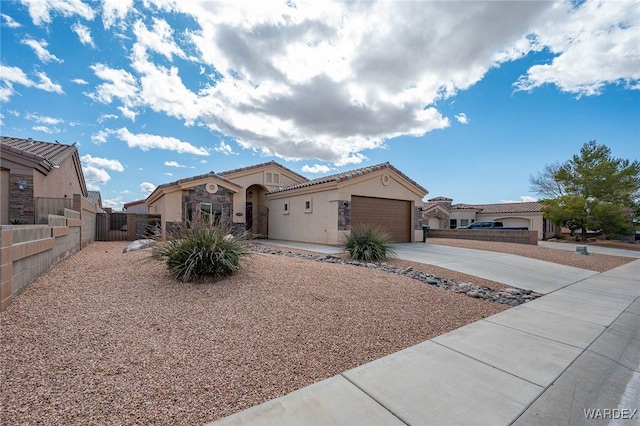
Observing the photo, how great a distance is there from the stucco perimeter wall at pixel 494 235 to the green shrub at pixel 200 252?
62.1 feet

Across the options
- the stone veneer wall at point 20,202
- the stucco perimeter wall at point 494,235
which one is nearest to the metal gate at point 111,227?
the stone veneer wall at point 20,202

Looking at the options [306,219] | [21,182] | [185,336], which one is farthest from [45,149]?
[185,336]

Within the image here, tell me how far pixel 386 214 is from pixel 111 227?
554 inches

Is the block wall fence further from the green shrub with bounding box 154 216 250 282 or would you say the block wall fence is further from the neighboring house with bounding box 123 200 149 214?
the neighboring house with bounding box 123 200 149 214

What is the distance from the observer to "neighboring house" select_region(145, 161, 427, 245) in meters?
13.9

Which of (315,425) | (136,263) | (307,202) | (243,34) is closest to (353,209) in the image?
(307,202)

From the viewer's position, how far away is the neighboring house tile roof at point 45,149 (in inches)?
423

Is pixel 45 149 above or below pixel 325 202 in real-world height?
above

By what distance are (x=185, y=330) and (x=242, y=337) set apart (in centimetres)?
73

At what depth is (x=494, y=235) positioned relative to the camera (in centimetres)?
1989

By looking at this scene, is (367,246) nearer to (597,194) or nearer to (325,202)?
(325,202)

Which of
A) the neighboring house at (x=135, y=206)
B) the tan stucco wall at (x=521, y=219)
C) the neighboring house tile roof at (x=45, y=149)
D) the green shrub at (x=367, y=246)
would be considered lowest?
the green shrub at (x=367, y=246)

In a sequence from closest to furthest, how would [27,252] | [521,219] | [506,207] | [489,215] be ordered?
[27,252], [521,219], [506,207], [489,215]

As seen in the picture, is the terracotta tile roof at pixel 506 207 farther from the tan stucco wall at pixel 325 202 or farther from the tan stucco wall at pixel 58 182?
the tan stucco wall at pixel 58 182
